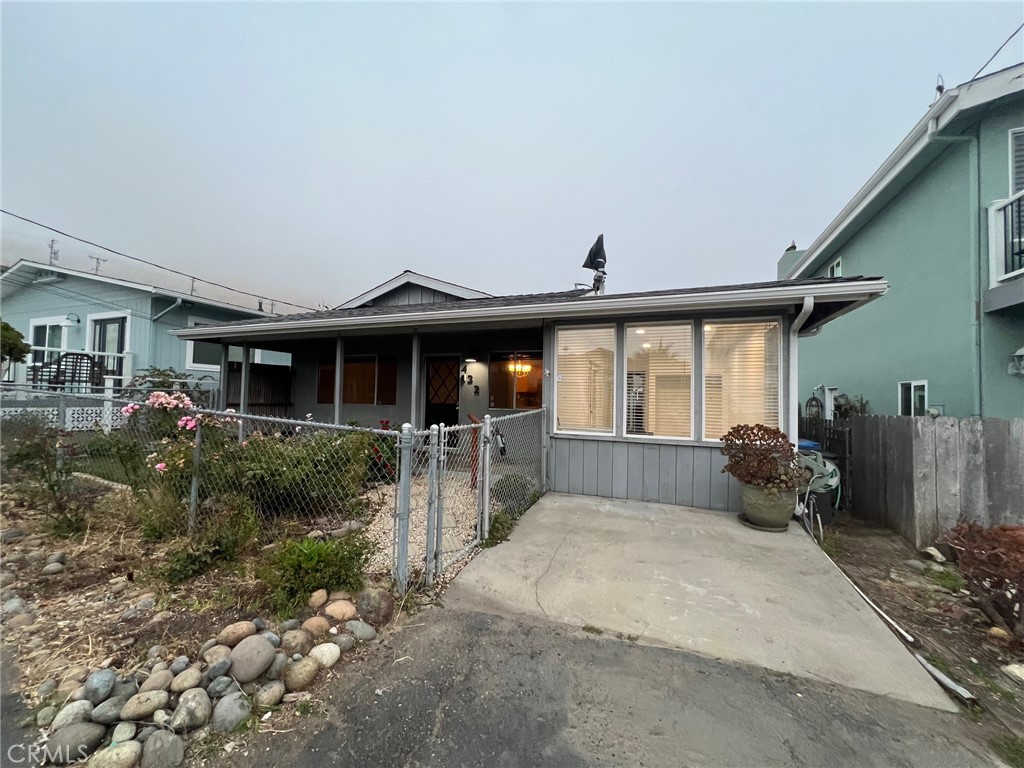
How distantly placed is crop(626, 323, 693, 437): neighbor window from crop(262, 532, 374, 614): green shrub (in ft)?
11.7

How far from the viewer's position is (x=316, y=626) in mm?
2264

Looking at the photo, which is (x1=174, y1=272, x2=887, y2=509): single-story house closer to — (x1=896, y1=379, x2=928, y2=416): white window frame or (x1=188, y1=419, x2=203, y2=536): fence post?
(x1=896, y1=379, x2=928, y2=416): white window frame

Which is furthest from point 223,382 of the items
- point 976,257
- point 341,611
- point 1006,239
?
point 1006,239

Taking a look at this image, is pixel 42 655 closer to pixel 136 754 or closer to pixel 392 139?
pixel 136 754

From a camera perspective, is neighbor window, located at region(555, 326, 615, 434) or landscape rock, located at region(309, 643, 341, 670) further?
neighbor window, located at region(555, 326, 615, 434)

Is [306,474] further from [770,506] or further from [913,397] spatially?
[913,397]

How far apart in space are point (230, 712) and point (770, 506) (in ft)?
14.8

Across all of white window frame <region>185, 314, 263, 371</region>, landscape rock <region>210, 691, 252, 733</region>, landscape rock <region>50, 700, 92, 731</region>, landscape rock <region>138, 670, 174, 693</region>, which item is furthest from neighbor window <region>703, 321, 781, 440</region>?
white window frame <region>185, 314, 263, 371</region>

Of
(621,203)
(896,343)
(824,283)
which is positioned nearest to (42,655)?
(824,283)

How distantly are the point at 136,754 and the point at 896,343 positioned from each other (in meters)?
10.1

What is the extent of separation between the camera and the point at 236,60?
788 centimetres

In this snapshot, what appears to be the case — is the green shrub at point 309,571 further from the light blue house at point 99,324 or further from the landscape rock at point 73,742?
the light blue house at point 99,324

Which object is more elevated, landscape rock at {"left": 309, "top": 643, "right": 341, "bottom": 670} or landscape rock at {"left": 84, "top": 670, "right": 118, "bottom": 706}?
landscape rock at {"left": 84, "top": 670, "right": 118, "bottom": 706}

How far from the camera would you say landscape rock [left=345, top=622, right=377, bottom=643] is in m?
2.24
